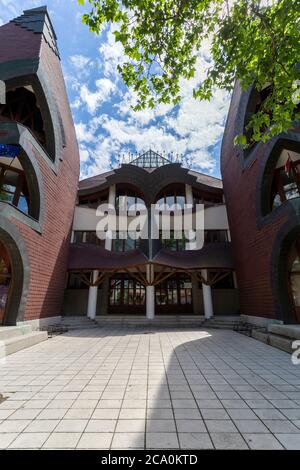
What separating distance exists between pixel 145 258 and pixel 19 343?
772 centimetres

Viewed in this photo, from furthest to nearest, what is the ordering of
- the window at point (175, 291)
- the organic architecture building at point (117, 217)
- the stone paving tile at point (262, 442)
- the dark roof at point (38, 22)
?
the window at point (175, 291), the dark roof at point (38, 22), the organic architecture building at point (117, 217), the stone paving tile at point (262, 442)

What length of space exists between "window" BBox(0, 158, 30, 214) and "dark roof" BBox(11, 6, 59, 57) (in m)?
7.08

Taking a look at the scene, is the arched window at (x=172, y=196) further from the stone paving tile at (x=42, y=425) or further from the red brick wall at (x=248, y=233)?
the stone paving tile at (x=42, y=425)

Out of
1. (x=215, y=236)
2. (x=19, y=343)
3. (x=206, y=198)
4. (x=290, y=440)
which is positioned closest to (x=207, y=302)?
(x=215, y=236)

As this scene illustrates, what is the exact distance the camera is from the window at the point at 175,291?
667 inches

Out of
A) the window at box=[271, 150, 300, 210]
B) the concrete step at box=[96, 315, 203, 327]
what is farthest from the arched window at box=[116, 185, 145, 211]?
the window at box=[271, 150, 300, 210]

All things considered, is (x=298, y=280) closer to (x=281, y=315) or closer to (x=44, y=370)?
(x=281, y=315)

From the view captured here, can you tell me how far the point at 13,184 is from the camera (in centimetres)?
1220

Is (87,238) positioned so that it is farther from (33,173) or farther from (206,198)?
(206,198)

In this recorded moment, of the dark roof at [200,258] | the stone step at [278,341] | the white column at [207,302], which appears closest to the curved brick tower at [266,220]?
the dark roof at [200,258]

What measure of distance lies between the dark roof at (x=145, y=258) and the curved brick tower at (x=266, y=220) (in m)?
1.11

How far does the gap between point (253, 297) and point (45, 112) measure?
1480cm

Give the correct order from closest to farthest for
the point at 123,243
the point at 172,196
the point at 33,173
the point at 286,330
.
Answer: the point at 286,330 → the point at 33,173 → the point at 123,243 → the point at 172,196

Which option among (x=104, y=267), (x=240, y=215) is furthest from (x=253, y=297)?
(x=104, y=267)
